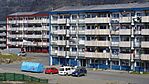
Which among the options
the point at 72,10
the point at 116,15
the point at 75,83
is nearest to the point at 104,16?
the point at 116,15

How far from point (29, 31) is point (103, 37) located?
49685 millimetres

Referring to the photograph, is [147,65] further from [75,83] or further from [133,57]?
[75,83]

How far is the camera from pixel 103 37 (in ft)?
238

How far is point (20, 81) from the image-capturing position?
175 ft

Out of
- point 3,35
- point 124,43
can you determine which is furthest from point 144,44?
point 3,35

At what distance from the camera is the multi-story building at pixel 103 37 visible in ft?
220

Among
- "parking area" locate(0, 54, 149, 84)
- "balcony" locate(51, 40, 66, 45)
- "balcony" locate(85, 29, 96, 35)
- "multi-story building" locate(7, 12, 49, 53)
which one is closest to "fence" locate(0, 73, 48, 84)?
"parking area" locate(0, 54, 149, 84)

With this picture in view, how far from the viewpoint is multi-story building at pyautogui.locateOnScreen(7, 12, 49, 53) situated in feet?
375

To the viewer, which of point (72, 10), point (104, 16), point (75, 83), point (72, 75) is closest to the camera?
point (75, 83)

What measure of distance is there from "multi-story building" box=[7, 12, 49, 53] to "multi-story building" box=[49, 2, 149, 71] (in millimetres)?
31405

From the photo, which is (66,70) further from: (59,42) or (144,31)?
(59,42)

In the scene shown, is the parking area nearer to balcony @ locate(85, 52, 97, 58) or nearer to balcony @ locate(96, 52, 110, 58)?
balcony @ locate(96, 52, 110, 58)

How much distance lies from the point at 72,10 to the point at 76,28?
3834 mm

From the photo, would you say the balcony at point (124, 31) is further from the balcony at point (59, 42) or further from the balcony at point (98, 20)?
the balcony at point (59, 42)
